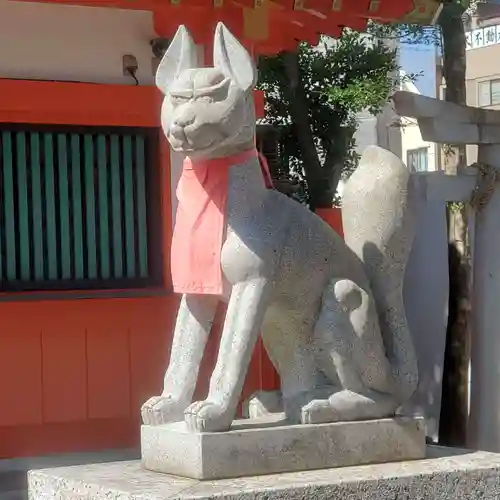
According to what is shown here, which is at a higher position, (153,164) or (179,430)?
(153,164)

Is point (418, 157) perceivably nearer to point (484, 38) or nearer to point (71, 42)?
point (484, 38)

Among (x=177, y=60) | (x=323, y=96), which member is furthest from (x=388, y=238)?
(x=323, y=96)

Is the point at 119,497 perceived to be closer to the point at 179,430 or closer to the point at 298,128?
the point at 179,430

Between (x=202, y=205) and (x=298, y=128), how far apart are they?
674 cm

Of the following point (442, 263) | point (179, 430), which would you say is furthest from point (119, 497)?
point (442, 263)

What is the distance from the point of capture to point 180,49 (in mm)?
3730

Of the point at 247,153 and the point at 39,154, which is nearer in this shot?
the point at 247,153

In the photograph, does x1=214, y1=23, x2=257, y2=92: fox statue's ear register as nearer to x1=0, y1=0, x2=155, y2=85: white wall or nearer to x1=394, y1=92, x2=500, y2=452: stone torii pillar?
x1=394, y1=92, x2=500, y2=452: stone torii pillar

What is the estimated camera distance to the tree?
33.5ft

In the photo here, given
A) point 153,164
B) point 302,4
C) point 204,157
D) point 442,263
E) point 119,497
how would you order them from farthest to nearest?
point 153,164 → point 302,4 → point 442,263 → point 204,157 → point 119,497

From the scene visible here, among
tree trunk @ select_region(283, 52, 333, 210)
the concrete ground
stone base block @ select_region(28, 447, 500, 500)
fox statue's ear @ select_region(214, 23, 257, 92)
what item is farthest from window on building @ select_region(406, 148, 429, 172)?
fox statue's ear @ select_region(214, 23, 257, 92)

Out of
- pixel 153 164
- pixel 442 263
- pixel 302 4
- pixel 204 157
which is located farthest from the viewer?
pixel 153 164

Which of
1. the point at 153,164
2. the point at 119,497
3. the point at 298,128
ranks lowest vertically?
the point at 119,497

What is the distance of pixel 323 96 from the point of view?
10.6m
